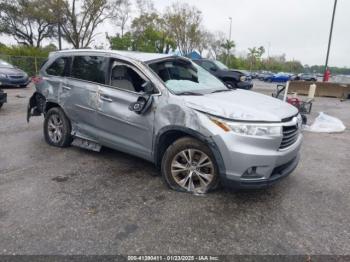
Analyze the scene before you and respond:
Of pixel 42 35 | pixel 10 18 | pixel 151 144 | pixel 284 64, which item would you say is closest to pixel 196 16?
pixel 42 35

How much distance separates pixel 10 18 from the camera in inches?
1364

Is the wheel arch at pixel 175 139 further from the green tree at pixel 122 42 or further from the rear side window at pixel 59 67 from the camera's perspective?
the green tree at pixel 122 42

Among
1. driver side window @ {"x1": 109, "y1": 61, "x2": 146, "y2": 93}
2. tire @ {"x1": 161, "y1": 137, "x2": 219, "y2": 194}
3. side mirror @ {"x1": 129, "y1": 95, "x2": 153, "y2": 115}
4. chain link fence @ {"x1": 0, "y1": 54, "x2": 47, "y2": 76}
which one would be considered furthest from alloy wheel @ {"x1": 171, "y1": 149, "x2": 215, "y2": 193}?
chain link fence @ {"x1": 0, "y1": 54, "x2": 47, "y2": 76}

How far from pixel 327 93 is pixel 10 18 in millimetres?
36881

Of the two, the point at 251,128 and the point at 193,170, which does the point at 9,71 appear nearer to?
the point at 193,170

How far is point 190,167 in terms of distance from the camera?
11.2 feet

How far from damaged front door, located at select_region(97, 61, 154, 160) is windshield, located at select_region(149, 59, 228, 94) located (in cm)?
34

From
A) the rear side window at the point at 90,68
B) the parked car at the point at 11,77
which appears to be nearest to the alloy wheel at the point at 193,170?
the rear side window at the point at 90,68

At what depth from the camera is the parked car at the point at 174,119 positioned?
9.87 feet

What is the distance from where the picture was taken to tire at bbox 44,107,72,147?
4.85m

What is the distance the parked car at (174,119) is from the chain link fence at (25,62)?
59.5ft

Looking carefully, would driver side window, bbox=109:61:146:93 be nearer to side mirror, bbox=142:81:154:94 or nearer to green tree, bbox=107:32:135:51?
side mirror, bbox=142:81:154:94

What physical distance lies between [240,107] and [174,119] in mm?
789

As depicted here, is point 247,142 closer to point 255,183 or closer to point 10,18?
point 255,183
